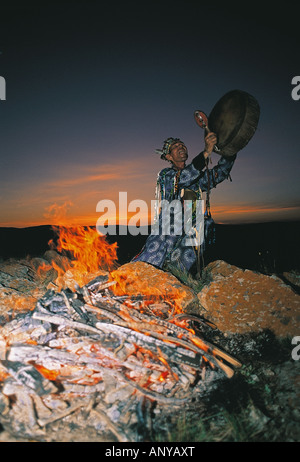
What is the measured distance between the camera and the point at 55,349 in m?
3.09

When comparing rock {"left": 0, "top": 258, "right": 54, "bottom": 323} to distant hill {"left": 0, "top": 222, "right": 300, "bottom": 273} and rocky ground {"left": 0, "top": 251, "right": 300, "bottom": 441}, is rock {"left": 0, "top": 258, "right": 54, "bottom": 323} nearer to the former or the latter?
rocky ground {"left": 0, "top": 251, "right": 300, "bottom": 441}

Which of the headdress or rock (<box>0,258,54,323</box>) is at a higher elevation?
the headdress

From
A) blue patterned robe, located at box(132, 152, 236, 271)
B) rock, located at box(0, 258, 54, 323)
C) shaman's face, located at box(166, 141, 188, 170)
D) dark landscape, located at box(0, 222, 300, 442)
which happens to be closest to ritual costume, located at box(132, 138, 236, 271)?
blue patterned robe, located at box(132, 152, 236, 271)

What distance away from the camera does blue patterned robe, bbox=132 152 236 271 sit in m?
5.44

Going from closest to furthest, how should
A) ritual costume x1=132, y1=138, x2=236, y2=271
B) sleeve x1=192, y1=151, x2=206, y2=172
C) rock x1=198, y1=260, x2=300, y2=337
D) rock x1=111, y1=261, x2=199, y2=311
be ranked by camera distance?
rock x1=198, y1=260, x2=300, y2=337, rock x1=111, y1=261, x2=199, y2=311, sleeve x1=192, y1=151, x2=206, y2=172, ritual costume x1=132, y1=138, x2=236, y2=271

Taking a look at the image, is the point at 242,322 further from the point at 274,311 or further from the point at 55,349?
the point at 55,349

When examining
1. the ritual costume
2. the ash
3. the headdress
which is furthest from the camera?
the headdress

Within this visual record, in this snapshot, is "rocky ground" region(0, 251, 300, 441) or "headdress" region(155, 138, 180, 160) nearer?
"rocky ground" region(0, 251, 300, 441)

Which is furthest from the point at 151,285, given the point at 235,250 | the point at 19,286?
the point at 235,250

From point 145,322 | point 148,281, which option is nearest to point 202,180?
point 148,281

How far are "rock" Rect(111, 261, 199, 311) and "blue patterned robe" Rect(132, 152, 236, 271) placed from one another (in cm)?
107

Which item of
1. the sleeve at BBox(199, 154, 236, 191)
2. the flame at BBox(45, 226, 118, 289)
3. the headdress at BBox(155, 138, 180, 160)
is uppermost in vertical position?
the headdress at BBox(155, 138, 180, 160)

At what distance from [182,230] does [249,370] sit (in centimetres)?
346

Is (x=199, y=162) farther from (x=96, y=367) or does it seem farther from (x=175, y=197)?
(x=96, y=367)
